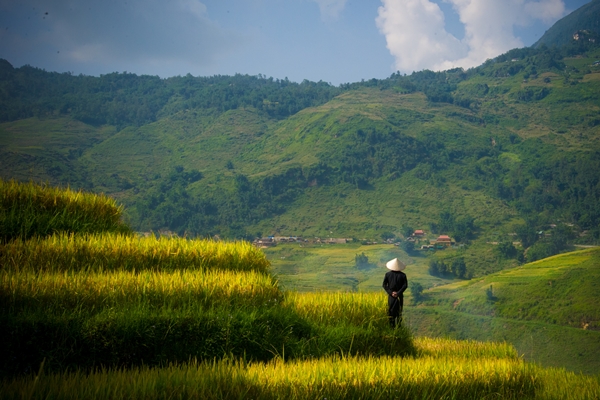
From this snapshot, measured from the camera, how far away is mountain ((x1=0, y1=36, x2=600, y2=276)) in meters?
121

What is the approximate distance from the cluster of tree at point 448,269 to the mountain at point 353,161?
7.14 ft

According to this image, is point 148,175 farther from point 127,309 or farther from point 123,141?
point 127,309

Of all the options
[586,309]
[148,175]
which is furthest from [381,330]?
[148,175]

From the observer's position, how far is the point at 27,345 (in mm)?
8766

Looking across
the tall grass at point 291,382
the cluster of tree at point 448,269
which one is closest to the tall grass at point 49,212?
the tall grass at point 291,382

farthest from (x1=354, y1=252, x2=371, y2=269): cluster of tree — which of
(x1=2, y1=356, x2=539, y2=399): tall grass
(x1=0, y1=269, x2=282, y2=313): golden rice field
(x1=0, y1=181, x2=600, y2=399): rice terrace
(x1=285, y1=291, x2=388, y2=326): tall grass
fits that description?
(x1=2, y1=356, x2=539, y2=399): tall grass

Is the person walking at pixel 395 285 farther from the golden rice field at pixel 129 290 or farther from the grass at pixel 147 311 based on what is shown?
the golden rice field at pixel 129 290

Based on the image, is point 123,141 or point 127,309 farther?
point 123,141

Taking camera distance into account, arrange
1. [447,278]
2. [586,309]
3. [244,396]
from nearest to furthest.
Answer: [244,396], [586,309], [447,278]

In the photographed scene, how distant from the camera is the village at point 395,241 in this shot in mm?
109875

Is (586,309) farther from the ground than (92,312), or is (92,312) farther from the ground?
(92,312)

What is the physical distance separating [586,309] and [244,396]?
6605cm

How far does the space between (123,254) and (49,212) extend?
2076 mm

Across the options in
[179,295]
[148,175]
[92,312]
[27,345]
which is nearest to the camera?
[27,345]
